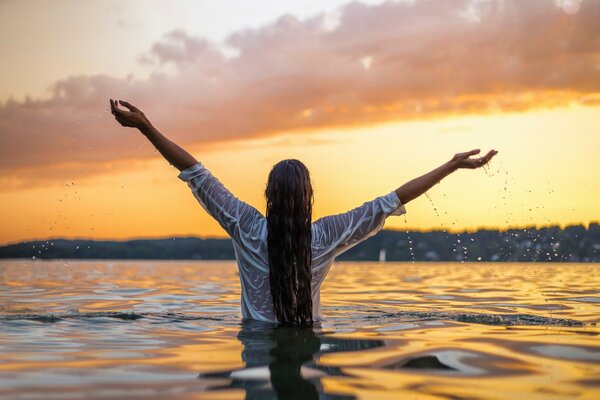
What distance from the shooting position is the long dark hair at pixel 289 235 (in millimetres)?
6258

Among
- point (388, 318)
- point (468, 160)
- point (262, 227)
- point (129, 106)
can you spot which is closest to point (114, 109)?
point (129, 106)

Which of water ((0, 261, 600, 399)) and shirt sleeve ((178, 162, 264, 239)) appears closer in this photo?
water ((0, 261, 600, 399))

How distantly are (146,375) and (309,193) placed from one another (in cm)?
223

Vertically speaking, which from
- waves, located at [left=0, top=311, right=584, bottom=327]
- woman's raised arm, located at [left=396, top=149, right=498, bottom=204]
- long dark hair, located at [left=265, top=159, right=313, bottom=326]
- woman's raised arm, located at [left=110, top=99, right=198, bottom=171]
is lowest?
waves, located at [left=0, top=311, right=584, bottom=327]

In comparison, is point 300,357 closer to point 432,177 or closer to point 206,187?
point 206,187

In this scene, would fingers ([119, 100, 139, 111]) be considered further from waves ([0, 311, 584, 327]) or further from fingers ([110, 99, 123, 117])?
waves ([0, 311, 584, 327])

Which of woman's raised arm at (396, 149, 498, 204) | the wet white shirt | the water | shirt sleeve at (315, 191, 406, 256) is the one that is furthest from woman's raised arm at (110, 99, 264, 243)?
woman's raised arm at (396, 149, 498, 204)

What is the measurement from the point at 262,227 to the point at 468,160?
6.06ft

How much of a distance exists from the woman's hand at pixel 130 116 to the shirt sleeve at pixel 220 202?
526mm

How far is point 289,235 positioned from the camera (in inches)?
246

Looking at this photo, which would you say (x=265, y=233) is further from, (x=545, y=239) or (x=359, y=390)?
(x=545, y=239)

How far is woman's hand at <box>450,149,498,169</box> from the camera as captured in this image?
647 centimetres

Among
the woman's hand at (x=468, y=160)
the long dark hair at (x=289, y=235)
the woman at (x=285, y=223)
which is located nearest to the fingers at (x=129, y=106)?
the woman at (x=285, y=223)

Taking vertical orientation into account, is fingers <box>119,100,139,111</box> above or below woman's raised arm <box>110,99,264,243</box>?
above
